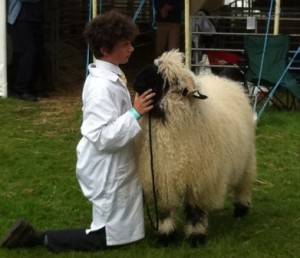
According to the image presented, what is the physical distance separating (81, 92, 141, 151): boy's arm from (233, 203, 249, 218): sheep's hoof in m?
1.44

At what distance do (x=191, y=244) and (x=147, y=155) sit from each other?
2.19ft

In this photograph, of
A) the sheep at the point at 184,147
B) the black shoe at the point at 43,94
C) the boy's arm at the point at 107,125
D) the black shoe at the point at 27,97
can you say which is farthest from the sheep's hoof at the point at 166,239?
the black shoe at the point at 43,94

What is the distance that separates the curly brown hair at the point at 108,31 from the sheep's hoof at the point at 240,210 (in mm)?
1677

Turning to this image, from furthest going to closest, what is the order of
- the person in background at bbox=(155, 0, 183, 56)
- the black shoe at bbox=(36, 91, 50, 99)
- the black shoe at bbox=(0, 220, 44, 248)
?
1. the person in background at bbox=(155, 0, 183, 56)
2. the black shoe at bbox=(36, 91, 50, 99)
3. the black shoe at bbox=(0, 220, 44, 248)

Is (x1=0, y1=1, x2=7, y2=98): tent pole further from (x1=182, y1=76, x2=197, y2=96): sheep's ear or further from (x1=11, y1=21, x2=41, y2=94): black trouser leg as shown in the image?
(x1=182, y1=76, x2=197, y2=96): sheep's ear

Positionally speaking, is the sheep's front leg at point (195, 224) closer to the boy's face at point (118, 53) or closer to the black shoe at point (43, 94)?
the boy's face at point (118, 53)

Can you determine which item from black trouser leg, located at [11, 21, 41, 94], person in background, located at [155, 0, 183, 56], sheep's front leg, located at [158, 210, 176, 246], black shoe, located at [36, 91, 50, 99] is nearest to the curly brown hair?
sheep's front leg, located at [158, 210, 176, 246]

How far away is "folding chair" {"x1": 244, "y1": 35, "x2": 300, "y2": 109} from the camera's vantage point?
9.30 metres

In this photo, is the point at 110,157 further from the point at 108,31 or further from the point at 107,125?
the point at 108,31

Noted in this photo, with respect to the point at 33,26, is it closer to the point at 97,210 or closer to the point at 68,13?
the point at 68,13

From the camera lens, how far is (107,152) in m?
4.13

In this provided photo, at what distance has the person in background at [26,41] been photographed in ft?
32.0

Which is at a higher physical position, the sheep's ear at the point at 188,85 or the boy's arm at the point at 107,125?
the sheep's ear at the point at 188,85

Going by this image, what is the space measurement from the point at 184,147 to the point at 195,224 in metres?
0.55
